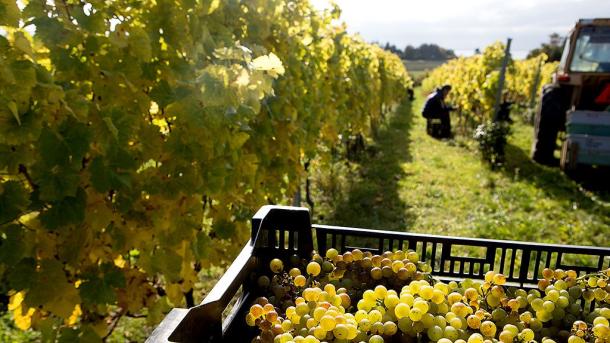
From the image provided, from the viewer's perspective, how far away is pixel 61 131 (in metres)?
1.35

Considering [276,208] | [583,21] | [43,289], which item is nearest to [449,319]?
[276,208]

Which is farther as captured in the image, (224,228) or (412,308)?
(224,228)

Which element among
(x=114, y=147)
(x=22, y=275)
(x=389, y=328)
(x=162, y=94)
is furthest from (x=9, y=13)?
(x=389, y=328)

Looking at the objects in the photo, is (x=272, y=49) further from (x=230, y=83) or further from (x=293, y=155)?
(x=230, y=83)

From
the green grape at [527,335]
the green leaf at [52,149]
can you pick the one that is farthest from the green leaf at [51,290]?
the green grape at [527,335]

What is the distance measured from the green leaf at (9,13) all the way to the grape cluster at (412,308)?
87 centimetres

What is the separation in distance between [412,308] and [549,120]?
729cm

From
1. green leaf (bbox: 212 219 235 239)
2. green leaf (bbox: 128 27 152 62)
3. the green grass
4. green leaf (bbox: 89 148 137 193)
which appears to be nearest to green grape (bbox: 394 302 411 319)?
green leaf (bbox: 89 148 137 193)

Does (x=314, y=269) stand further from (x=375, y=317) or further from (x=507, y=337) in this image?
(x=507, y=337)

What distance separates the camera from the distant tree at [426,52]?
9662 centimetres

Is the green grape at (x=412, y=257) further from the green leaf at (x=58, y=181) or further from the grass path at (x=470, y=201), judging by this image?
the grass path at (x=470, y=201)

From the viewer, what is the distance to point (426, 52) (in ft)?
324

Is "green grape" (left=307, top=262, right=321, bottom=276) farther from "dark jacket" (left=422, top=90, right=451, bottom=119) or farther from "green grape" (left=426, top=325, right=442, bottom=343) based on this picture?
"dark jacket" (left=422, top=90, right=451, bottom=119)

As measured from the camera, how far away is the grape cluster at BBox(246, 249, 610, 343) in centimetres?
80
